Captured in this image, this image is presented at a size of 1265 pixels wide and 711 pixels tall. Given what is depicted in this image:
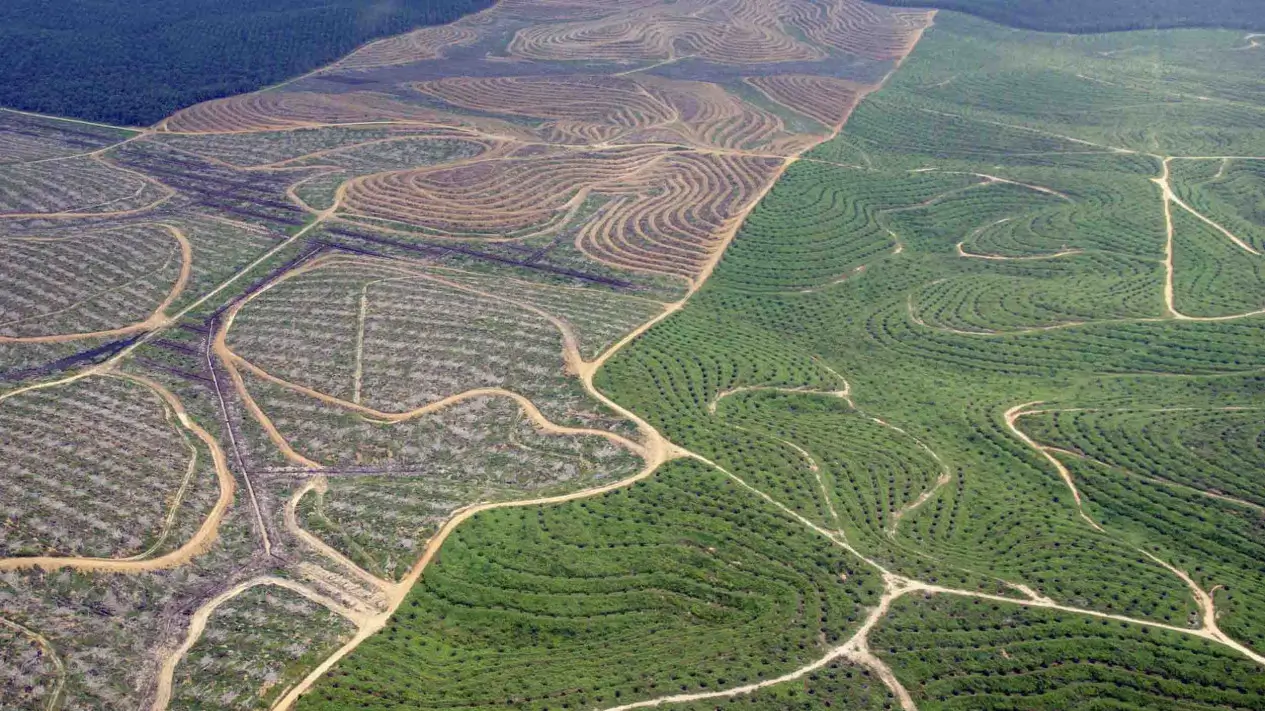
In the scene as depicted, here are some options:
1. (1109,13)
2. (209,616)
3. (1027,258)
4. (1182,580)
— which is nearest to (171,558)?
(209,616)

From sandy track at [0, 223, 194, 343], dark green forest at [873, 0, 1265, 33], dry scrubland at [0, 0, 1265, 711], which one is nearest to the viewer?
dry scrubland at [0, 0, 1265, 711]

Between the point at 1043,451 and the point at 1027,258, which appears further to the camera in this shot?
the point at 1027,258

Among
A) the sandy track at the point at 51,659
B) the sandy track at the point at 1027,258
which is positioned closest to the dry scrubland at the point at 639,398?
the sandy track at the point at 51,659

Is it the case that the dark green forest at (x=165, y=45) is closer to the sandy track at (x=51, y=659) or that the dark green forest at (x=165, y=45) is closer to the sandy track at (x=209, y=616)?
the sandy track at (x=51, y=659)

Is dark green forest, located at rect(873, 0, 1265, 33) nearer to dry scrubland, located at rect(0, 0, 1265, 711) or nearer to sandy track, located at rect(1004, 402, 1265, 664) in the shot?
dry scrubland, located at rect(0, 0, 1265, 711)

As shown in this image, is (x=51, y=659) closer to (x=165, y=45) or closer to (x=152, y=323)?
(x=152, y=323)

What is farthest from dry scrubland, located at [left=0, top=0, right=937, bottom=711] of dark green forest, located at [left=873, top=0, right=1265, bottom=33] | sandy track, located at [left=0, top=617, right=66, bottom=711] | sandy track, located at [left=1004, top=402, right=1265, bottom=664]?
dark green forest, located at [left=873, top=0, right=1265, bottom=33]

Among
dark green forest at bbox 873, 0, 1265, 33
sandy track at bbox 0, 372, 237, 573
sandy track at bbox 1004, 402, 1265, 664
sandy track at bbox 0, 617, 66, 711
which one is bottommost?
sandy track at bbox 0, 617, 66, 711
